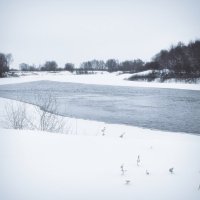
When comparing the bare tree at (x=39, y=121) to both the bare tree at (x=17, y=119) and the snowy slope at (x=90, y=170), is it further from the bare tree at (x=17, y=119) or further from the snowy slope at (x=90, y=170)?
the snowy slope at (x=90, y=170)

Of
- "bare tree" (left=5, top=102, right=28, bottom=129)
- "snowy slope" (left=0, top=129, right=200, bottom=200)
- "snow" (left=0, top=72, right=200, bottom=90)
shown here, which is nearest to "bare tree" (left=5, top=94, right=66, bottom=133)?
"bare tree" (left=5, top=102, right=28, bottom=129)

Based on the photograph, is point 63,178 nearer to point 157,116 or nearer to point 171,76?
point 157,116

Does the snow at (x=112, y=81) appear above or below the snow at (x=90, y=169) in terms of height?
above

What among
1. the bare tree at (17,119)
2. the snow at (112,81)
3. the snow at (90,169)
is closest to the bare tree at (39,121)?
the bare tree at (17,119)

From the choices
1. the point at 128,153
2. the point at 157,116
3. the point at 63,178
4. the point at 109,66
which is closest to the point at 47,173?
the point at 63,178

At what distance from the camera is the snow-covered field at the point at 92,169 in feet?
12.5

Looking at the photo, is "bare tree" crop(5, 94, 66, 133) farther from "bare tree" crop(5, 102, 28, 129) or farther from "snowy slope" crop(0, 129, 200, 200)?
"snowy slope" crop(0, 129, 200, 200)

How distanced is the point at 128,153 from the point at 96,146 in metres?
0.72

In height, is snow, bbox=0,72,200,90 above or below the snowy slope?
above

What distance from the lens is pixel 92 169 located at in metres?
4.51

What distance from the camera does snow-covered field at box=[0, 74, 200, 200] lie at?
380 centimetres

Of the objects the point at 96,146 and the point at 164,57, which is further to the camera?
the point at 164,57

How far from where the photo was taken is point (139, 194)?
149 inches

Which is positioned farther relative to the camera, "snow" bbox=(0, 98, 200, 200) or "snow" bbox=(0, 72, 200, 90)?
"snow" bbox=(0, 72, 200, 90)
